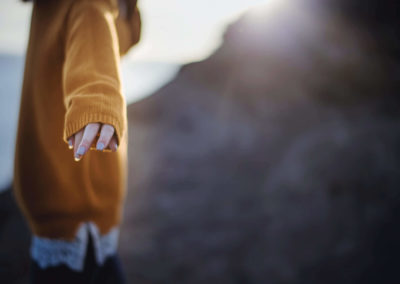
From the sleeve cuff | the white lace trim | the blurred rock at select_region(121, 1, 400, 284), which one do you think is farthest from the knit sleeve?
the blurred rock at select_region(121, 1, 400, 284)

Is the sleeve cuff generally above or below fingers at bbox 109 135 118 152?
above

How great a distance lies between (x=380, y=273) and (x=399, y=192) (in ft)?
1.37

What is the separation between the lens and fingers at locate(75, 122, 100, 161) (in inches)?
14.7

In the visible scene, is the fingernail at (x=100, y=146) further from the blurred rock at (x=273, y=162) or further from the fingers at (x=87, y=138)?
the blurred rock at (x=273, y=162)

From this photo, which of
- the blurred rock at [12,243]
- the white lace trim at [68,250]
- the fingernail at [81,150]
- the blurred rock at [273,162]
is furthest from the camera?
the blurred rock at [273,162]

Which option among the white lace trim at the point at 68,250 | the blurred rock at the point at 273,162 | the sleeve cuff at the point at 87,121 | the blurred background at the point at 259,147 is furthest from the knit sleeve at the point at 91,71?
the blurred rock at the point at 273,162

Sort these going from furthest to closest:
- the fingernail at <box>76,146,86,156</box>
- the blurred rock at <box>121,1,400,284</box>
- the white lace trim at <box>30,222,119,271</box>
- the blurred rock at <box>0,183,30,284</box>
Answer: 1. the blurred rock at <box>121,1,400,284</box>
2. the blurred rock at <box>0,183,30,284</box>
3. the white lace trim at <box>30,222,119,271</box>
4. the fingernail at <box>76,146,86,156</box>

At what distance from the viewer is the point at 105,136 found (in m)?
0.38

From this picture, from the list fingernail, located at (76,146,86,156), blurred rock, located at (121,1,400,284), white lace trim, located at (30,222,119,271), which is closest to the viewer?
fingernail, located at (76,146,86,156)

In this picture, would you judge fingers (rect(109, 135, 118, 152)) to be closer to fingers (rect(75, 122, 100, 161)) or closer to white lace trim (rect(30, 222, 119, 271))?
fingers (rect(75, 122, 100, 161))

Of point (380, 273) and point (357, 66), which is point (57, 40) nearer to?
point (380, 273)

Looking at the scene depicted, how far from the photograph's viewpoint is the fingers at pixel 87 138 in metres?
0.37

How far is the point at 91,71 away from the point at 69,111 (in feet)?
0.19

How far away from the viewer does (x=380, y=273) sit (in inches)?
46.2
